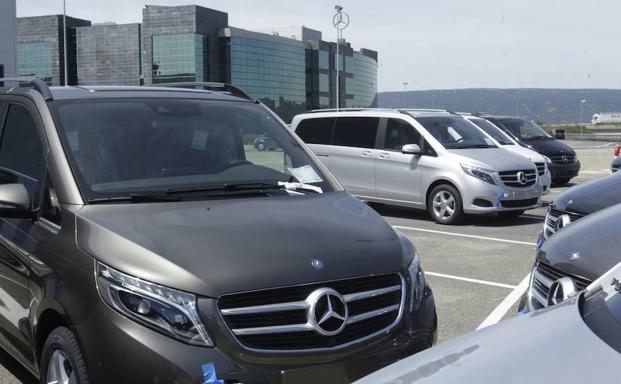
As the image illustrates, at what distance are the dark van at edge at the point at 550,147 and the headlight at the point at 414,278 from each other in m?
14.3

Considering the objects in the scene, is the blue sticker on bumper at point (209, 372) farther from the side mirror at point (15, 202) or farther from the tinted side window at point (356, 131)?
the tinted side window at point (356, 131)

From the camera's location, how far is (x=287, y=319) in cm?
294

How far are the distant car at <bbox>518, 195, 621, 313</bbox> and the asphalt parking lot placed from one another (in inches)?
56.4

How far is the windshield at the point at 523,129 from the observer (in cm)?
1825

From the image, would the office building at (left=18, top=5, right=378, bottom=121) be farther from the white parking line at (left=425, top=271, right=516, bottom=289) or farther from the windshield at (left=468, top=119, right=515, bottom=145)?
the white parking line at (left=425, top=271, right=516, bottom=289)

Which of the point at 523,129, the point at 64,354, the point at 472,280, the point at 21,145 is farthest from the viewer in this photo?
the point at 523,129

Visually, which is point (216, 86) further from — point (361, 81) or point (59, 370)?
point (361, 81)

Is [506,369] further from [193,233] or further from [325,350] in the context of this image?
[193,233]

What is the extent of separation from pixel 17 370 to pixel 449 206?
8.23 metres

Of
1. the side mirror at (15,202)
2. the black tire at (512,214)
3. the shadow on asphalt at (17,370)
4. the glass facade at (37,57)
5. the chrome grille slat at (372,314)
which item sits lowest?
the black tire at (512,214)

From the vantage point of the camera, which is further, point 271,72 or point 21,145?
point 271,72

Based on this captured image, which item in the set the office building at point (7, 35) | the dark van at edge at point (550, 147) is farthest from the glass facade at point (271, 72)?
the dark van at edge at point (550, 147)

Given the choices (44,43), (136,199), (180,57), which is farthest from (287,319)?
(44,43)

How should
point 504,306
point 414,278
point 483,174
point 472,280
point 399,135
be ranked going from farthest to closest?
point 399,135, point 483,174, point 472,280, point 504,306, point 414,278
